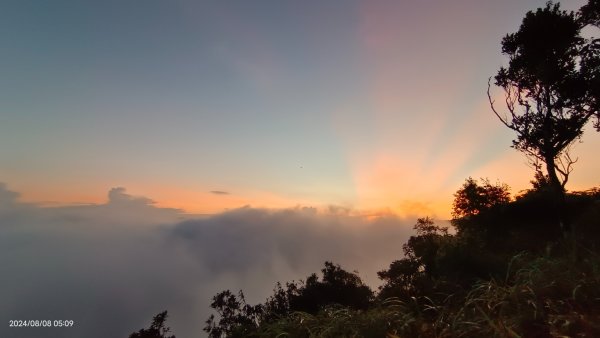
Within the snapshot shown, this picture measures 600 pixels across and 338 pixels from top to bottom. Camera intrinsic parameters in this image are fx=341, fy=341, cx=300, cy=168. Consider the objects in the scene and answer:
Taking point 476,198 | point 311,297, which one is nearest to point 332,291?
point 311,297

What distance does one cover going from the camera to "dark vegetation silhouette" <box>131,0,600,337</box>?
16.5 feet

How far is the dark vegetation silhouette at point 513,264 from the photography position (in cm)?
502

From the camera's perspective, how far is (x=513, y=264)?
1227 cm

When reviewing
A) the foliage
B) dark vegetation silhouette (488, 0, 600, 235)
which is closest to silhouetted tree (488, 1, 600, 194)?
dark vegetation silhouette (488, 0, 600, 235)

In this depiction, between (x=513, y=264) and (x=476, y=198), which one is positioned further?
(x=476, y=198)

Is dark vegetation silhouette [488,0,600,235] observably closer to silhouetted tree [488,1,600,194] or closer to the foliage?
silhouetted tree [488,1,600,194]

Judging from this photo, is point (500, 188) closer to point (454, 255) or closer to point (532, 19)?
point (532, 19)

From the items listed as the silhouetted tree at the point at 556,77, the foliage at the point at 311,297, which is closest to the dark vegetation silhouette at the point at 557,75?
the silhouetted tree at the point at 556,77

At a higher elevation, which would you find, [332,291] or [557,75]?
[557,75]

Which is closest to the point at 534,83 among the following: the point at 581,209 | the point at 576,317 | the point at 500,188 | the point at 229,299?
the point at 581,209

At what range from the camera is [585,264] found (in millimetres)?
6605

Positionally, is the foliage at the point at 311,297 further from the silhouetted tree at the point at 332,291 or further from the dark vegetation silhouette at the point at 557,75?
the dark vegetation silhouette at the point at 557,75

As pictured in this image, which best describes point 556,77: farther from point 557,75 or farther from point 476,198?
point 476,198

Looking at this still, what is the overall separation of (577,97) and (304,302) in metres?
23.1
